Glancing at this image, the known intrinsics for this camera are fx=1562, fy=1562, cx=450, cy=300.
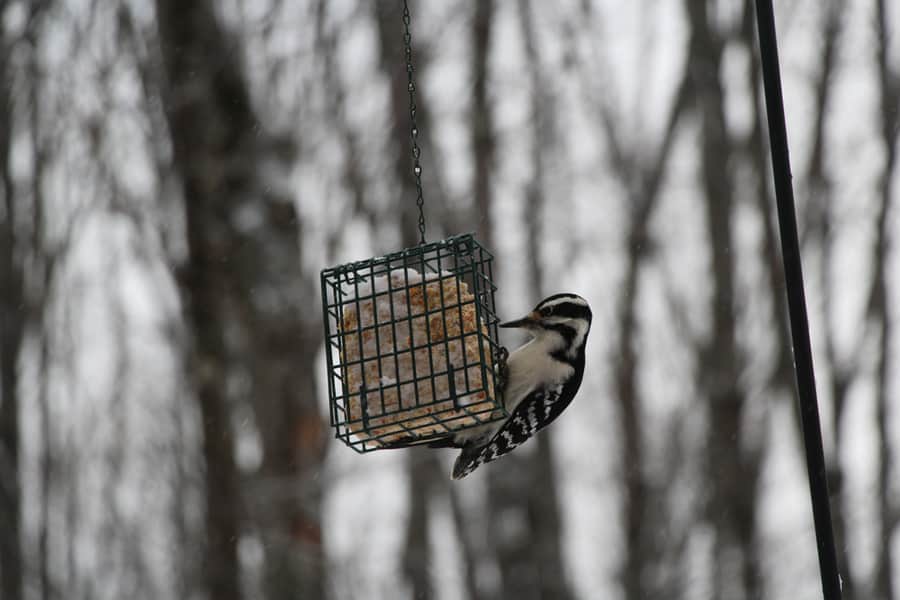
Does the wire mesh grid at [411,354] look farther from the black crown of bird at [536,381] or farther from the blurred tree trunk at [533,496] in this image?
the blurred tree trunk at [533,496]

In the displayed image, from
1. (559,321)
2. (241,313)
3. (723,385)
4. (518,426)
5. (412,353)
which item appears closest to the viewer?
(412,353)

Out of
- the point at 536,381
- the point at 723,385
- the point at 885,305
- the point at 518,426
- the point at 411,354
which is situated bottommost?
the point at 518,426

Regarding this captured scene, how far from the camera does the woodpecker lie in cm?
687

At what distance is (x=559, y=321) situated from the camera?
23.3 ft

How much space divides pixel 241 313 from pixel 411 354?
24.5 feet

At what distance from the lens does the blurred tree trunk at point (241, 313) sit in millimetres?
13023

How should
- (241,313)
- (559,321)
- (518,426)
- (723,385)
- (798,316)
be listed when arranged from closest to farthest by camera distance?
(798,316)
(518,426)
(559,321)
(241,313)
(723,385)

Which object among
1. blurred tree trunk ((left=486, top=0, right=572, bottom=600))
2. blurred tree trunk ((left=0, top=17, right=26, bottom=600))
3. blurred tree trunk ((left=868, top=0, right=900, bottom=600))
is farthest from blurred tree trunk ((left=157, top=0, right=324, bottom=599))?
blurred tree trunk ((left=868, top=0, right=900, bottom=600))

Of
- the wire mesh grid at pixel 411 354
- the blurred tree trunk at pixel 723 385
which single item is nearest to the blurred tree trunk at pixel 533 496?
the blurred tree trunk at pixel 723 385

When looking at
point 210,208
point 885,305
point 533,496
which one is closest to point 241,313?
point 210,208

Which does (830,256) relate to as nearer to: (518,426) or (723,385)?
(723,385)

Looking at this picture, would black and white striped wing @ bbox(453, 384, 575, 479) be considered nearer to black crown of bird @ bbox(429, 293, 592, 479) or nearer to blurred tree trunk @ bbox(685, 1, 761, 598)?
black crown of bird @ bbox(429, 293, 592, 479)

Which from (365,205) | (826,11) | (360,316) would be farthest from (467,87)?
(360,316)

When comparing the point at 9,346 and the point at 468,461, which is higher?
the point at 9,346
